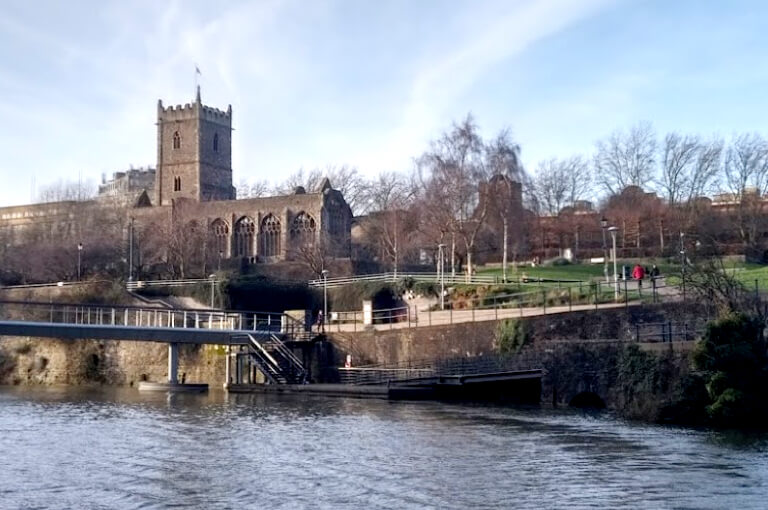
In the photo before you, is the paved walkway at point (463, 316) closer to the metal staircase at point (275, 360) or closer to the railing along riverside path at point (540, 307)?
the railing along riverside path at point (540, 307)

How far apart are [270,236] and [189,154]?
88.9 feet

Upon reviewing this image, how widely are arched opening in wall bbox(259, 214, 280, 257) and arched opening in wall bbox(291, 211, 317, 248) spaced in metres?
2.21

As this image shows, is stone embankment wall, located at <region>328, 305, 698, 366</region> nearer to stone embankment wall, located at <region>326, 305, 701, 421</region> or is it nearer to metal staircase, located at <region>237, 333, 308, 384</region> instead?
stone embankment wall, located at <region>326, 305, 701, 421</region>

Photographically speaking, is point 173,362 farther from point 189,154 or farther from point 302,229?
point 189,154

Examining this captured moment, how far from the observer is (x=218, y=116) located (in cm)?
12088

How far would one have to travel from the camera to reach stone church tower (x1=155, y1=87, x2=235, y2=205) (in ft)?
384

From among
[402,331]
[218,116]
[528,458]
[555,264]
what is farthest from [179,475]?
[218,116]

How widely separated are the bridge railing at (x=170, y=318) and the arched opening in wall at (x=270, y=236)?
25524 millimetres

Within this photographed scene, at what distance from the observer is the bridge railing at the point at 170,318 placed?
58531 millimetres

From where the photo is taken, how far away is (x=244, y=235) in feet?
316

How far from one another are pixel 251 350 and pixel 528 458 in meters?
31.0

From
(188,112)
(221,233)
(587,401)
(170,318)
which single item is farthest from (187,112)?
(587,401)

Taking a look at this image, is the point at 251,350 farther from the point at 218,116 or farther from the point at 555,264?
the point at 218,116

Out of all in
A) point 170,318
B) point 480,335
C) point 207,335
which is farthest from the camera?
point 170,318
